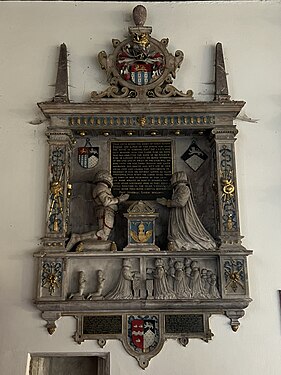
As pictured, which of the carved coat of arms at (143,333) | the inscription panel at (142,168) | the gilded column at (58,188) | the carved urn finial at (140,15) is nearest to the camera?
the carved coat of arms at (143,333)

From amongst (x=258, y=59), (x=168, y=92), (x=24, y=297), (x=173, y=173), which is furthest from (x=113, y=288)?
(x=258, y=59)

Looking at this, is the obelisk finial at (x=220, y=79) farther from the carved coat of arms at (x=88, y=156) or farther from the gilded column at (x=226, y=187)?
the carved coat of arms at (x=88, y=156)

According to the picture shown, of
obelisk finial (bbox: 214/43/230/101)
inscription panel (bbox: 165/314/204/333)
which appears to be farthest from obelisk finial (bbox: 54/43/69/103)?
inscription panel (bbox: 165/314/204/333)

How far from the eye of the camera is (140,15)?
600 centimetres

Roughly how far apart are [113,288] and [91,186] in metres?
1.22

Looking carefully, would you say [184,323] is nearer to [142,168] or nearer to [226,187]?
[226,187]

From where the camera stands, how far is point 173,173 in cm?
577

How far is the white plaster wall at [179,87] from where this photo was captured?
513 cm

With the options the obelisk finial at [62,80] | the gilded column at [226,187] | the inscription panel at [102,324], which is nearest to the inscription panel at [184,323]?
the inscription panel at [102,324]

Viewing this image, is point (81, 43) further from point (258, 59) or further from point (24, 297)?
point (24, 297)

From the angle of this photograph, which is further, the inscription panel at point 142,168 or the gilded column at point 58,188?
the inscription panel at point 142,168

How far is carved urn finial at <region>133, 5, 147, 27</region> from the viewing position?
600 cm

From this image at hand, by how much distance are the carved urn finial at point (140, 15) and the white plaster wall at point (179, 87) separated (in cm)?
22

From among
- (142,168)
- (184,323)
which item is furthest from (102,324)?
(142,168)
